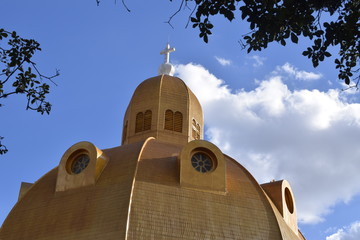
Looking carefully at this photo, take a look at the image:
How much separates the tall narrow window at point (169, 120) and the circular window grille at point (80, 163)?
4847 millimetres

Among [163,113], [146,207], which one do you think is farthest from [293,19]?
[163,113]

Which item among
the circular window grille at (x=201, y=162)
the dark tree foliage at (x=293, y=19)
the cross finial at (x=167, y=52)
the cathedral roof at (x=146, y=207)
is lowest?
the dark tree foliage at (x=293, y=19)

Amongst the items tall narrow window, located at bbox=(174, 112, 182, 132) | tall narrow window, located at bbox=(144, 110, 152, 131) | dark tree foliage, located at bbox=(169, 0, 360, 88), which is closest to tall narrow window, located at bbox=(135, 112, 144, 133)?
tall narrow window, located at bbox=(144, 110, 152, 131)

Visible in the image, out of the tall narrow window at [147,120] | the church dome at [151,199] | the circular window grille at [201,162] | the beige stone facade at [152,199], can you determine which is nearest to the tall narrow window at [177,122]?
the tall narrow window at [147,120]

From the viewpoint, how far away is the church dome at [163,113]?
2412 cm

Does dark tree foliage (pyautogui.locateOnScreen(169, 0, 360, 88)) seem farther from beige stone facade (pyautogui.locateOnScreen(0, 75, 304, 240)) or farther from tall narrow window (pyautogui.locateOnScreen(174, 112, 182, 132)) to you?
tall narrow window (pyautogui.locateOnScreen(174, 112, 182, 132))

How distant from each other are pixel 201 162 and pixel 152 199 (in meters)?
3.19

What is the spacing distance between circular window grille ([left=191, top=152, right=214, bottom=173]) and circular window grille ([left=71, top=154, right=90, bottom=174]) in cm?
403

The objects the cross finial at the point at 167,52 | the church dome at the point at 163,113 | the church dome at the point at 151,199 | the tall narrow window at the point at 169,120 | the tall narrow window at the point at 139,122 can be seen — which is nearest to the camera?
the church dome at the point at 151,199

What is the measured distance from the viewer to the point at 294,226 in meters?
21.6

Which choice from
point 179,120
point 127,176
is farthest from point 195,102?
point 127,176

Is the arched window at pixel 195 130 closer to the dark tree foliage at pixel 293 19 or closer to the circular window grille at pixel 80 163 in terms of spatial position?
the circular window grille at pixel 80 163

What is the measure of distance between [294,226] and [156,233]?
726 centimetres

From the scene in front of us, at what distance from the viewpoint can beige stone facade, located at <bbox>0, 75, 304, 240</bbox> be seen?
56.4ft
